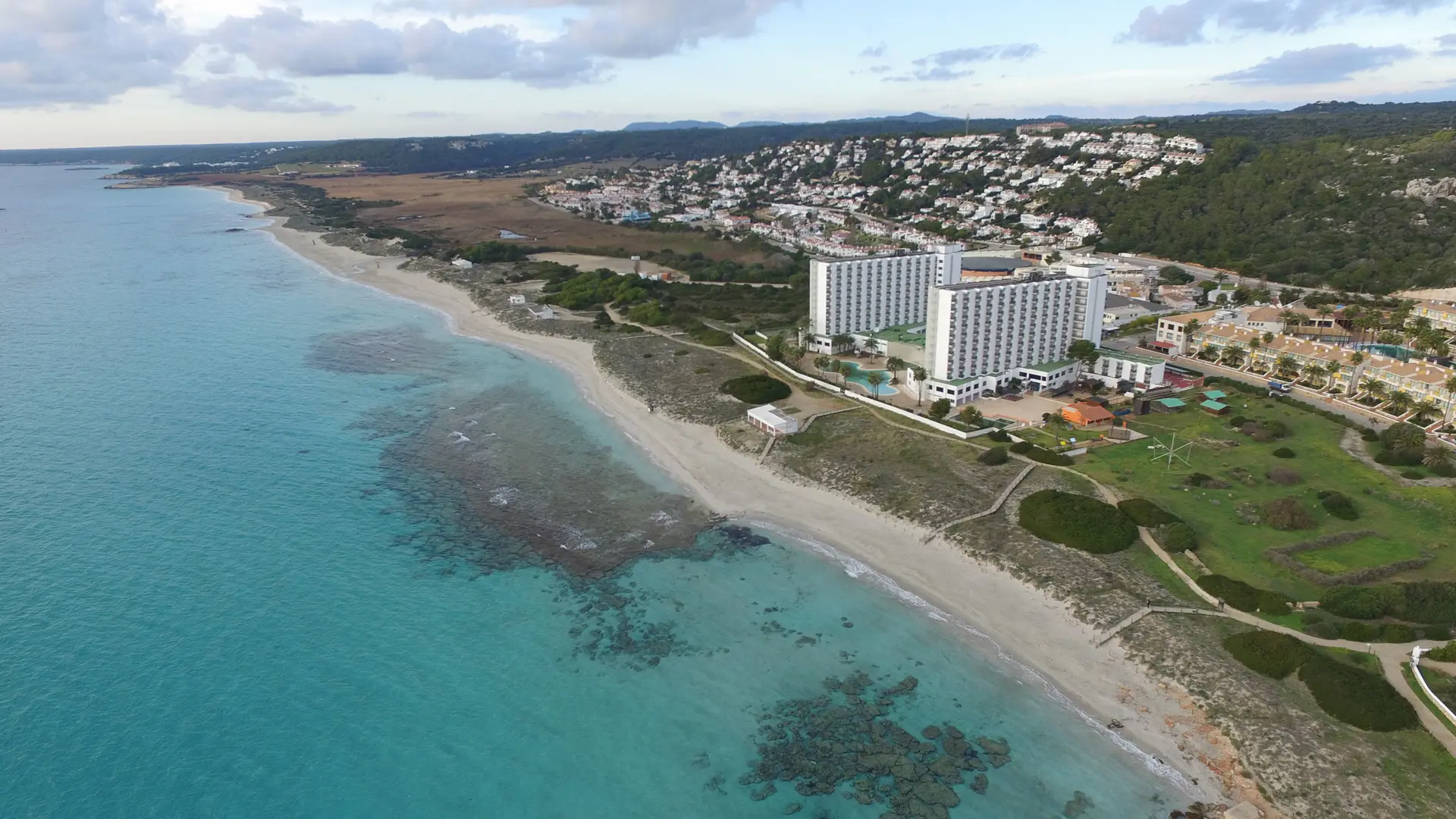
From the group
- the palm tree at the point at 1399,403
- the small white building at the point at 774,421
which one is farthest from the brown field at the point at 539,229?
the palm tree at the point at 1399,403

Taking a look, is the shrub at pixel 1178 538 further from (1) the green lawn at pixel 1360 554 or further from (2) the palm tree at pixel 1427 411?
(2) the palm tree at pixel 1427 411

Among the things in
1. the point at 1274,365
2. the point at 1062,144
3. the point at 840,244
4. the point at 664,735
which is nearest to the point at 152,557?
the point at 664,735

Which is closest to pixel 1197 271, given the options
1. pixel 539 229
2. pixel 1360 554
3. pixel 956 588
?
pixel 1360 554

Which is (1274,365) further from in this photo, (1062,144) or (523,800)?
(1062,144)

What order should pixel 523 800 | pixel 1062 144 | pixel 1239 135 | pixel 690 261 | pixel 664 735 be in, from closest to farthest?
pixel 523 800 < pixel 664 735 < pixel 690 261 < pixel 1239 135 < pixel 1062 144

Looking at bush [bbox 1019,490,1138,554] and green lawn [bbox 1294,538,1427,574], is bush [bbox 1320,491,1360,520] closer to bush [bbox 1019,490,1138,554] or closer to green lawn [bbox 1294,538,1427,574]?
green lawn [bbox 1294,538,1427,574]

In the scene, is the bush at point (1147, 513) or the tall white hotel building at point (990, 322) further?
the tall white hotel building at point (990, 322)
